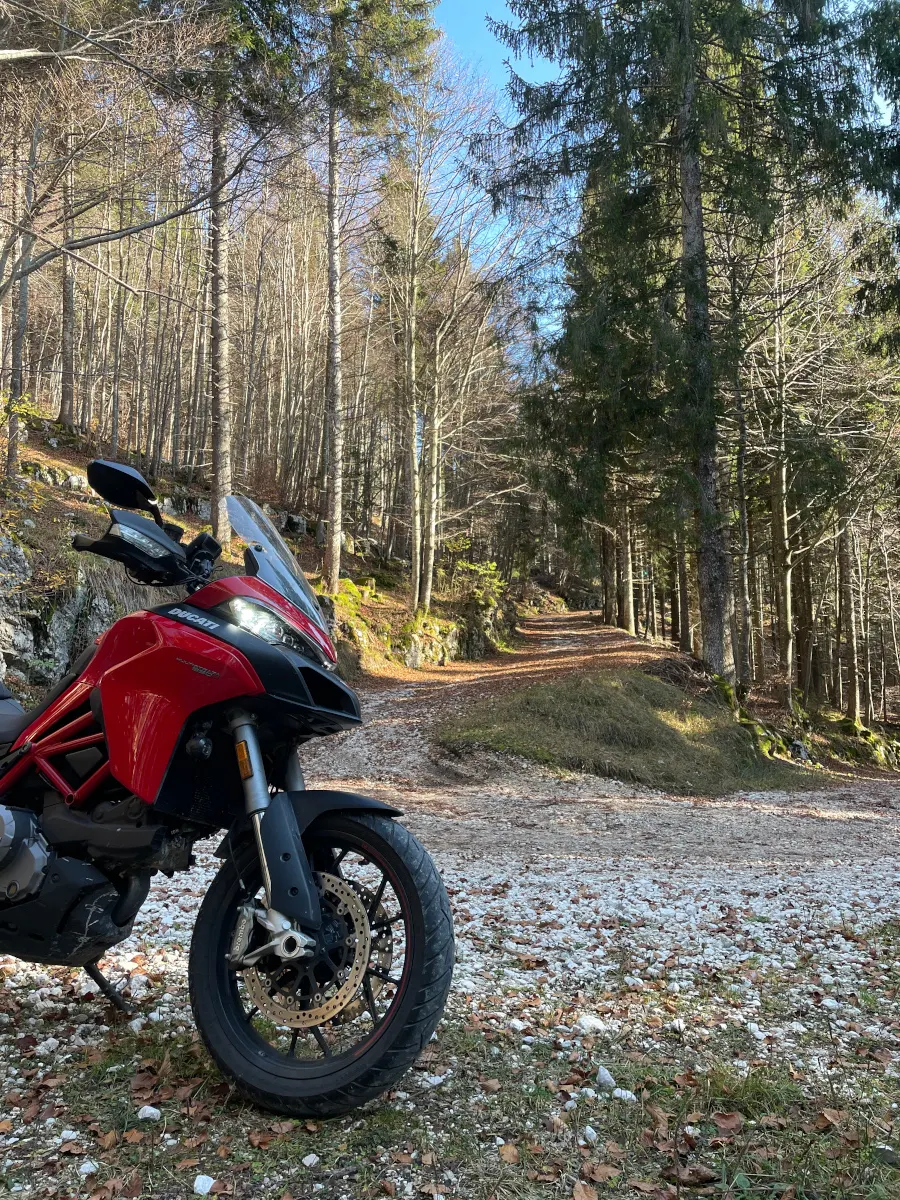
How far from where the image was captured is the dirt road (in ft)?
22.6

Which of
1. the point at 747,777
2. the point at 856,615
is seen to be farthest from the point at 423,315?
the point at 856,615

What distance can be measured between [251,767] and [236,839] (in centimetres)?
24

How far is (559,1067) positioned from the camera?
2387 mm

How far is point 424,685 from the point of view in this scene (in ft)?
51.9

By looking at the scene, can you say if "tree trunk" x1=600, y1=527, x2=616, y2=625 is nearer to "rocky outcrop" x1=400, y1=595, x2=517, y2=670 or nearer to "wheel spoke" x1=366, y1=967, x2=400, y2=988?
"rocky outcrop" x1=400, y1=595, x2=517, y2=670

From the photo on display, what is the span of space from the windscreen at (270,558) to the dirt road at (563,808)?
13.7ft

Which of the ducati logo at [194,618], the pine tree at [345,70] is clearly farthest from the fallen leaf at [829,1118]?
the pine tree at [345,70]

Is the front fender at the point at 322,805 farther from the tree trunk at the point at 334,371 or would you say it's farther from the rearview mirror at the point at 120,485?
the tree trunk at the point at 334,371

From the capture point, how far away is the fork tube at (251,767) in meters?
2.09

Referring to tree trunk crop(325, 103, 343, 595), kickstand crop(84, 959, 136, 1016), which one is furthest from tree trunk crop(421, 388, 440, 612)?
kickstand crop(84, 959, 136, 1016)

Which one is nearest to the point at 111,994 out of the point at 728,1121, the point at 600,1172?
the point at 600,1172

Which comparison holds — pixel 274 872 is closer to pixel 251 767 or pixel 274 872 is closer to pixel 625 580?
pixel 251 767

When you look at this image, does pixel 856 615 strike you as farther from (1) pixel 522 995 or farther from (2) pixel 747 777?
(1) pixel 522 995

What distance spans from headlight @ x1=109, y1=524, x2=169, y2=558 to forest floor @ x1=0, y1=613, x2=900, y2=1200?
1517 mm
